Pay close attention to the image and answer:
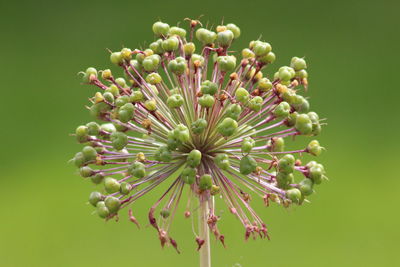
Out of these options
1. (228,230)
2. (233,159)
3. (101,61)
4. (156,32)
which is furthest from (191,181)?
(101,61)

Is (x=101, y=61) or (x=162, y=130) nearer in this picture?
(x=162, y=130)

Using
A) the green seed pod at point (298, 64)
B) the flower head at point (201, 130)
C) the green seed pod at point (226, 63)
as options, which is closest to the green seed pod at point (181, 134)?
the flower head at point (201, 130)

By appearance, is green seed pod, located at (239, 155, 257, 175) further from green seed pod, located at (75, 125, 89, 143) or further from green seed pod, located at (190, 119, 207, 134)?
green seed pod, located at (75, 125, 89, 143)

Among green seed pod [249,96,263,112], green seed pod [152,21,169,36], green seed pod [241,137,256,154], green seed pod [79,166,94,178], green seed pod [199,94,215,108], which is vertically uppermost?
green seed pod [152,21,169,36]

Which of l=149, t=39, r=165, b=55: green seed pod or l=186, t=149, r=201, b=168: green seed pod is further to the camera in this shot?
l=149, t=39, r=165, b=55: green seed pod

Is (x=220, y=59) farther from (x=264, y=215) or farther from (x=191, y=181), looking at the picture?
(x=264, y=215)

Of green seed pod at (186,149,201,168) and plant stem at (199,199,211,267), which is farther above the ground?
green seed pod at (186,149,201,168)

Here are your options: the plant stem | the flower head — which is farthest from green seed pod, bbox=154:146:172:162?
the plant stem
